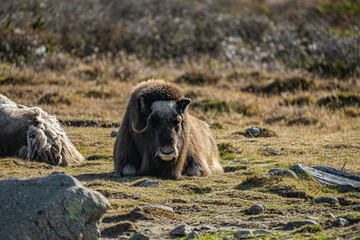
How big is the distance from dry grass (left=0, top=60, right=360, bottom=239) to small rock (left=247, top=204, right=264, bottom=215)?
11 cm

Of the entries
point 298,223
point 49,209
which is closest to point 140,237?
point 49,209

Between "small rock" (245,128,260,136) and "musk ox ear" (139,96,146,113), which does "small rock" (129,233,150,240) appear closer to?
"musk ox ear" (139,96,146,113)

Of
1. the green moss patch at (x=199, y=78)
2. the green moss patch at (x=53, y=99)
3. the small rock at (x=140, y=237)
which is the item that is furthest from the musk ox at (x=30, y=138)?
the green moss patch at (x=199, y=78)

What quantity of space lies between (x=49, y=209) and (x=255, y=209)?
270 centimetres

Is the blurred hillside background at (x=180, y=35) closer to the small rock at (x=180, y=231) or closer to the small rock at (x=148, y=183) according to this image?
the small rock at (x=148, y=183)

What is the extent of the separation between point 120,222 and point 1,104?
16.2ft

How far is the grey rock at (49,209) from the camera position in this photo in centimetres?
424

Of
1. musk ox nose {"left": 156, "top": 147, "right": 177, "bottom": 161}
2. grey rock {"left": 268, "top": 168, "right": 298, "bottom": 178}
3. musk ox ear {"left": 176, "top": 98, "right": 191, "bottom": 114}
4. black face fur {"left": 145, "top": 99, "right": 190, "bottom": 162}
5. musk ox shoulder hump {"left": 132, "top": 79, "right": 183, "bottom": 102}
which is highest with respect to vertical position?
musk ox shoulder hump {"left": 132, "top": 79, "right": 183, "bottom": 102}

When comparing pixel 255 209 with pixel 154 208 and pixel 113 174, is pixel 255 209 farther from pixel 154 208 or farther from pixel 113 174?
pixel 113 174

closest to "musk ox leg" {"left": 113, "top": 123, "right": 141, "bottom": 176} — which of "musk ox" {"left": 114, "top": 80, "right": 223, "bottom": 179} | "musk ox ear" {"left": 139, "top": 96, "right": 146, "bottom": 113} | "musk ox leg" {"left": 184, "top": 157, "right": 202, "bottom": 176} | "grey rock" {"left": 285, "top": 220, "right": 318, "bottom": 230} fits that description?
"musk ox" {"left": 114, "top": 80, "right": 223, "bottom": 179}

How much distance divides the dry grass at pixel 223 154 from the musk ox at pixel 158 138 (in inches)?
11.6

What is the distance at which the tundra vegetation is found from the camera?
6512 millimetres

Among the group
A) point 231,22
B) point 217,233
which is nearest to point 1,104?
point 217,233

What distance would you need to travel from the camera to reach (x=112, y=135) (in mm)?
12055
